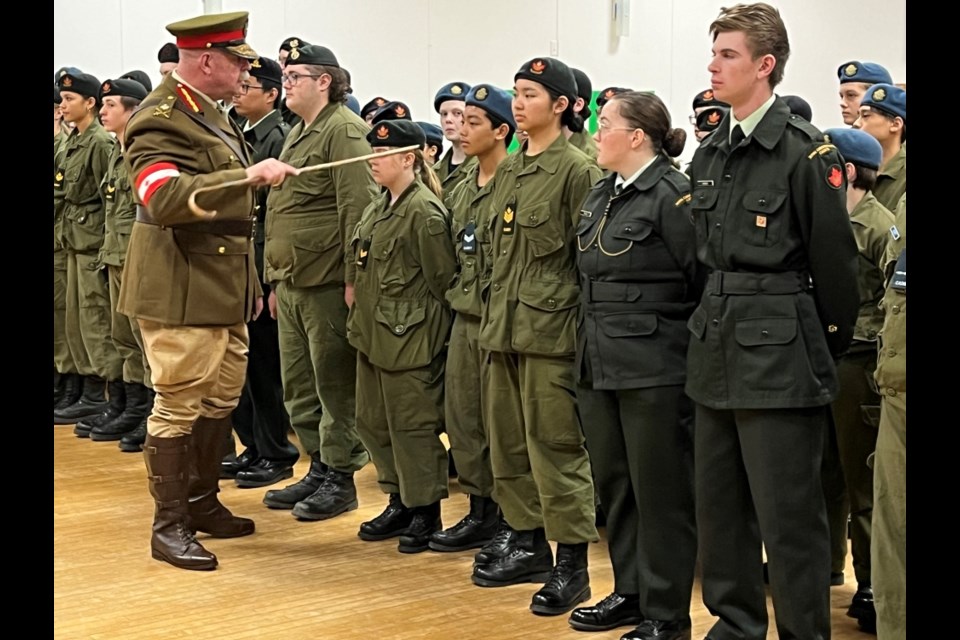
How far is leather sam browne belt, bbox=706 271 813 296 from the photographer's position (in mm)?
2920

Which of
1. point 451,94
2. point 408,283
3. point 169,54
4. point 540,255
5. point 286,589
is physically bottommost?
point 286,589

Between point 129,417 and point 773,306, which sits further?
point 129,417

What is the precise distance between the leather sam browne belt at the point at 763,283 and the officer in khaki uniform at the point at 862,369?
693 mm

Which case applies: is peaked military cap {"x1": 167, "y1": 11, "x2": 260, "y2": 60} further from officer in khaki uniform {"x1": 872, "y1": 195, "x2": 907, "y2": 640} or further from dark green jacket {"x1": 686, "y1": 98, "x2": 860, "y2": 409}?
officer in khaki uniform {"x1": 872, "y1": 195, "x2": 907, "y2": 640}

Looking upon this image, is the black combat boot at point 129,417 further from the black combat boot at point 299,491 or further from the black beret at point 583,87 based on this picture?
the black beret at point 583,87

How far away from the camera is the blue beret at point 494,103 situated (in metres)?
4.21

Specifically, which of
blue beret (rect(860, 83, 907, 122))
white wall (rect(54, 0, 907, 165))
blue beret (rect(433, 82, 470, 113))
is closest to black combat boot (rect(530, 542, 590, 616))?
blue beret (rect(860, 83, 907, 122))

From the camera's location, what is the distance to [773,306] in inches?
115

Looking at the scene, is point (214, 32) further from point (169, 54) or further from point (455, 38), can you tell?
point (455, 38)

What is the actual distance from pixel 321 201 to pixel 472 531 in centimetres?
141

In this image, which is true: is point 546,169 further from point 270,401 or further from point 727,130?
point 270,401

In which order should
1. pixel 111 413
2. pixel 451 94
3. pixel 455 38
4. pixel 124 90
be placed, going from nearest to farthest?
pixel 124 90 → pixel 451 94 → pixel 111 413 → pixel 455 38

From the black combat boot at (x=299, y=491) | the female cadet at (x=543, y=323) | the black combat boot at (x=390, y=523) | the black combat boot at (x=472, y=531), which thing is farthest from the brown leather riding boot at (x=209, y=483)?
the female cadet at (x=543, y=323)

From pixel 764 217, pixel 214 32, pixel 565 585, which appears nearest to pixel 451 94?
pixel 214 32
